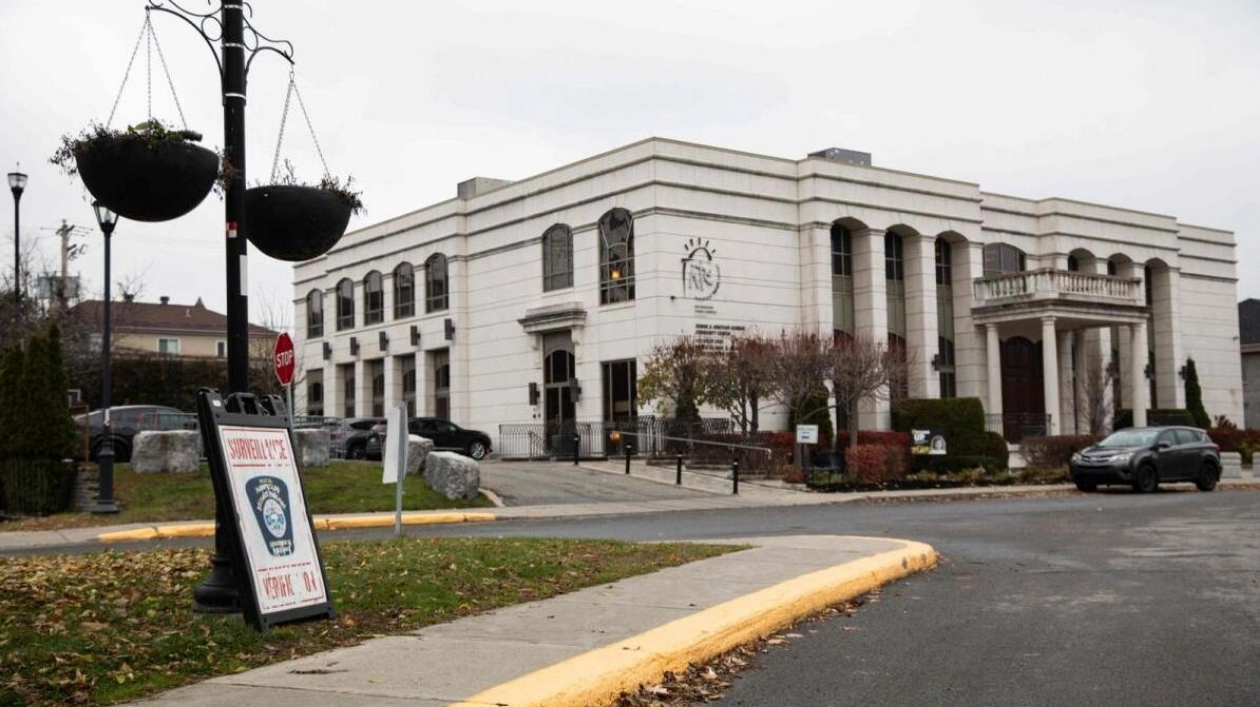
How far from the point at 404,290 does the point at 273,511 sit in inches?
1713

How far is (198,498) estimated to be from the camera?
23469 millimetres

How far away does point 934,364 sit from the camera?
45.1 metres

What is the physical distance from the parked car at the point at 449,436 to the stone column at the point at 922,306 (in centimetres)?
1633

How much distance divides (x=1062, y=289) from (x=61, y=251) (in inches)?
1580

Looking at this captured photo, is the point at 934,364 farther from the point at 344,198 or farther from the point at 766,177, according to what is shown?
the point at 344,198

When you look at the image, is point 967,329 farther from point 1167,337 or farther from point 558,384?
point 558,384

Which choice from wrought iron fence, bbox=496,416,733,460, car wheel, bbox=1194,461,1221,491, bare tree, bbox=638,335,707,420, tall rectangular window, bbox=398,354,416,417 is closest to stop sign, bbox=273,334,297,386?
wrought iron fence, bbox=496,416,733,460

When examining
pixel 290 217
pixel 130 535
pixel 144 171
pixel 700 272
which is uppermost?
pixel 700 272

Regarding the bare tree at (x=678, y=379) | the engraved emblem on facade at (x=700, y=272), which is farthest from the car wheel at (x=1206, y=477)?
the engraved emblem on facade at (x=700, y=272)

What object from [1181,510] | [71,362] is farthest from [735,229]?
[71,362]

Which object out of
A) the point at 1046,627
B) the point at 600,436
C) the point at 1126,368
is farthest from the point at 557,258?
the point at 1046,627

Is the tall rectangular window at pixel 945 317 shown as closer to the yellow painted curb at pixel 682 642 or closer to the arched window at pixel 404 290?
the arched window at pixel 404 290

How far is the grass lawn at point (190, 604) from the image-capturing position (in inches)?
257

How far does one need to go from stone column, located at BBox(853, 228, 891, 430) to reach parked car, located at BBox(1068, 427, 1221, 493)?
42.7 feet
